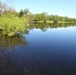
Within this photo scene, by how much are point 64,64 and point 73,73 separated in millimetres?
1776

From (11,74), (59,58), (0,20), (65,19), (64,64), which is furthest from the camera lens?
(65,19)

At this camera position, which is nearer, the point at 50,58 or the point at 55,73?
the point at 55,73

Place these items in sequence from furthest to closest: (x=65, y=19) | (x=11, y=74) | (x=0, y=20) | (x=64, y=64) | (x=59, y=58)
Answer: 1. (x=65, y=19)
2. (x=0, y=20)
3. (x=59, y=58)
4. (x=64, y=64)
5. (x=11, y=74)

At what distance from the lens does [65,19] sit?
130750mm

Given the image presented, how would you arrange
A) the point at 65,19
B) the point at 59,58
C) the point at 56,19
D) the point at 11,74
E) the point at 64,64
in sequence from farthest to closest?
the point at 65,19
the point at 56,19
the point at 59,58
the point at 64,64
the point at 11,74

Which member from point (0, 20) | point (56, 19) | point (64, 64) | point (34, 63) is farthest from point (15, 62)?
point (56, 19)

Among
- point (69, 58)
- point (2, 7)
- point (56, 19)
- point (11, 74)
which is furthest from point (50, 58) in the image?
point (56, 19)

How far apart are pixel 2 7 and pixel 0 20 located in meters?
11.9

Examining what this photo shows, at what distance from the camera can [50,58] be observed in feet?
41.0

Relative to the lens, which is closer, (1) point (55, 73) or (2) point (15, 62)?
(1) point (55, 73)

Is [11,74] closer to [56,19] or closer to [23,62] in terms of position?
[23,62]

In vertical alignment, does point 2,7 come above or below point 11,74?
above

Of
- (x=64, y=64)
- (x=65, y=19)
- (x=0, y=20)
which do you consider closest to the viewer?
(x=64, y=64)

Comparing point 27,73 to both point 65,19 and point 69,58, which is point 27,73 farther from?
point 65,19
